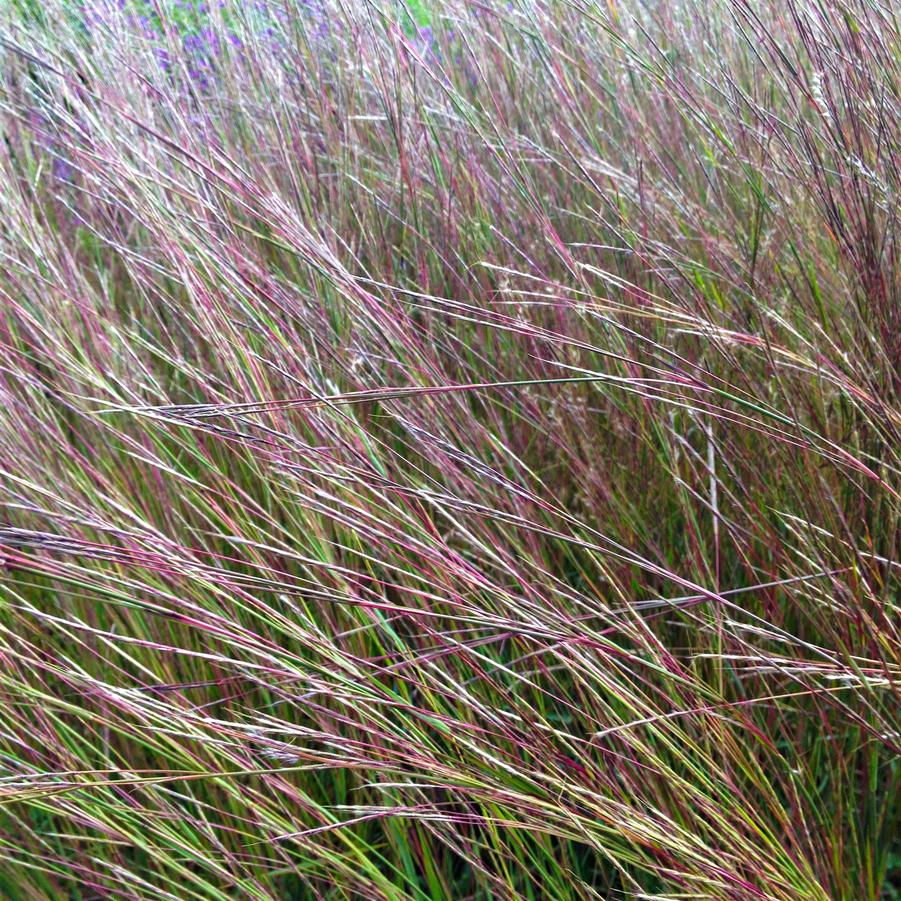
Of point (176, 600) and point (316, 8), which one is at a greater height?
point (316, 8)

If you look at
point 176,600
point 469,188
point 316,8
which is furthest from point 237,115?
point 176,600

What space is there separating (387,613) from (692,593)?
0.40 m

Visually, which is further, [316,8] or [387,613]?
[316,8]

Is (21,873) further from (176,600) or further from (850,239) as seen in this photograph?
(850,239)

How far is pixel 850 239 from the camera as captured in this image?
1.14m

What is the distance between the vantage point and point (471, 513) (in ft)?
2.92

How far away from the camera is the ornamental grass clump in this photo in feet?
2.93

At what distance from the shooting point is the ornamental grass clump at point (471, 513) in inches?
35.1

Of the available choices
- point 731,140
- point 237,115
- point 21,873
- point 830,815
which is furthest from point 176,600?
point 237,115

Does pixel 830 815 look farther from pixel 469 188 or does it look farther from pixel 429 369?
pixel 469 188

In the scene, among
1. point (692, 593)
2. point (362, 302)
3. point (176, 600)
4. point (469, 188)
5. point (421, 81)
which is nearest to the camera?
point (176, 600)

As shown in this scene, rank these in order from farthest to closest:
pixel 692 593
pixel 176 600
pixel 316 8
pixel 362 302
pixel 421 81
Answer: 1. pixel 316 8
2. pixel 421 81
3. pixel 692 593
4. pixel 362 302
5. pixel 176 600

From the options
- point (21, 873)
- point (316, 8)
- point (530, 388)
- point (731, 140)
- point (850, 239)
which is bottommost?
point (21, 873)

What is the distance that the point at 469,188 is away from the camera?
1.64 metres
